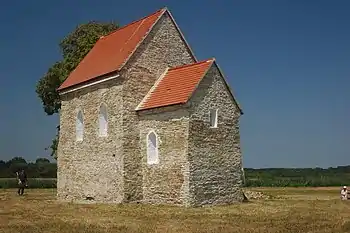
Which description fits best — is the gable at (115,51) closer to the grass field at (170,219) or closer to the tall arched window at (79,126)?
the tall arched window at (79,126)

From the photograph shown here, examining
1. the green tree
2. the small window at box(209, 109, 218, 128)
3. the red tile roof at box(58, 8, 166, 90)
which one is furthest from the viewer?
the green tree

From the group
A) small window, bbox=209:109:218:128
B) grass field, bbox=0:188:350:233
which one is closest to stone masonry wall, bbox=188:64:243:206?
small window, bbox=209:109:218:128

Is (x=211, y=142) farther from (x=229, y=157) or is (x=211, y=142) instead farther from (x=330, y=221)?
(x=330, y=221)

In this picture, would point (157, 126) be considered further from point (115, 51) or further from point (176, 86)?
point (115, 51)

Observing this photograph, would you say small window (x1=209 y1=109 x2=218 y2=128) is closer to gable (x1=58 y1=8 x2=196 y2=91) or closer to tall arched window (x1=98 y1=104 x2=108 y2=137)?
gable (x1=58 y1=8 x2=196 y2=91)

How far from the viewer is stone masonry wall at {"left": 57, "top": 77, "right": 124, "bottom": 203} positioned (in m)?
26.2

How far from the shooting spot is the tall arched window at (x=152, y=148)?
25438mm

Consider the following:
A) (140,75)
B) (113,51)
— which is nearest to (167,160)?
(140,75)

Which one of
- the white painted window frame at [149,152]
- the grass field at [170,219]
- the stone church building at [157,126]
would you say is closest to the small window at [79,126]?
the stone church building at [157,126]

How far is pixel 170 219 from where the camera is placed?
18.8 metres

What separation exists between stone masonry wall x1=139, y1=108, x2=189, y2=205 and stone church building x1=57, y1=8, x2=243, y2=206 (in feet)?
0.16

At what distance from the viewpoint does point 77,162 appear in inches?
1187

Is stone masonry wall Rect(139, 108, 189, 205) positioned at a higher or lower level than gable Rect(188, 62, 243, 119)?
lower

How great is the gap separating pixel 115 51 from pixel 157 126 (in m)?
6.64
